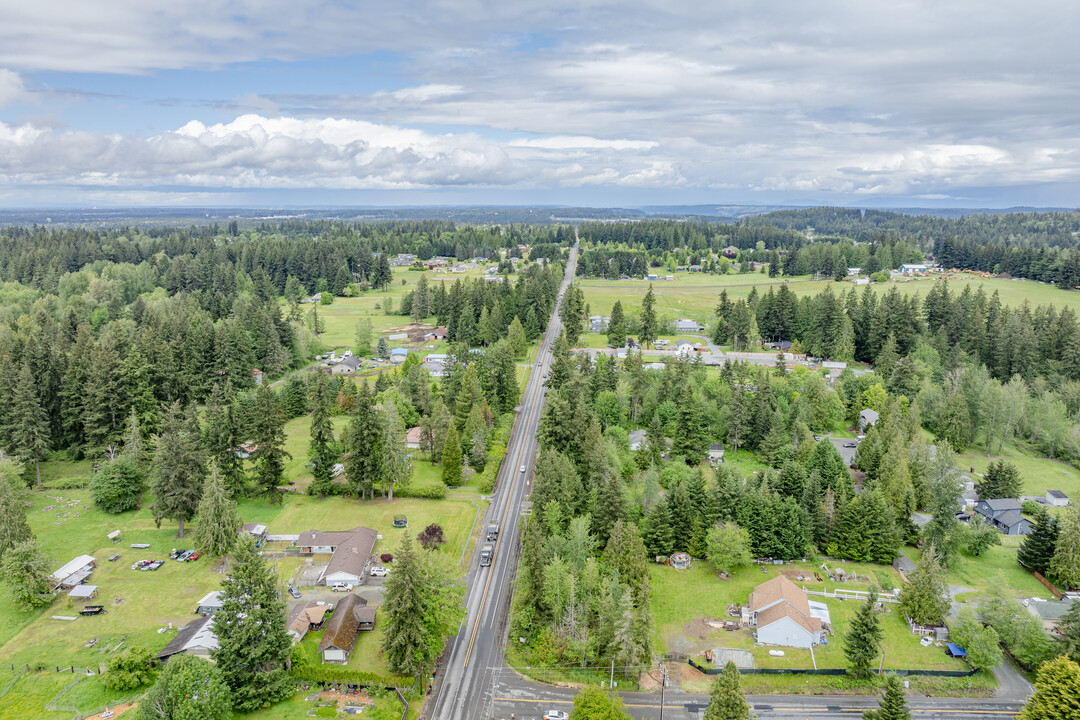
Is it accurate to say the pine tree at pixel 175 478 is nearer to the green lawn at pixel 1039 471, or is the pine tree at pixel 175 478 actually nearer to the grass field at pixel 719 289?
the green lawn at pixel 1039 471

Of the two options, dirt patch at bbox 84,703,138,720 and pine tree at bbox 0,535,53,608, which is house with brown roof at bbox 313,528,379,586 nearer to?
dirt patch at bbox 84,703,138,720

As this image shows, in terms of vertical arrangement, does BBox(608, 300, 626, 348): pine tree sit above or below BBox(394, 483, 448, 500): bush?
above

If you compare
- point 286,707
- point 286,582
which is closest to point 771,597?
point 286,707

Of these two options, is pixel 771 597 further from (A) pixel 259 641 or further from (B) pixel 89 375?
(B) pixel 89 375

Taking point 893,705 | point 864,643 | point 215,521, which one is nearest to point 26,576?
point 215,521

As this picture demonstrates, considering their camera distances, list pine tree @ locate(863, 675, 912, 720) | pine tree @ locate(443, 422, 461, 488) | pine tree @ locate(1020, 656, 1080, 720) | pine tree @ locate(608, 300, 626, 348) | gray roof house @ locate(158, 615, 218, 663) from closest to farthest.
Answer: pine tree @ locate(1020, 656, 1080, 720)
pine tree @ locate(863, 675, 912, 720)
gray roof house @ locate(158, 615, 218, 663)
pine tree @ locate(443, 422, 461, 488)
pine tree @ locate(608, 300, 626, 348)

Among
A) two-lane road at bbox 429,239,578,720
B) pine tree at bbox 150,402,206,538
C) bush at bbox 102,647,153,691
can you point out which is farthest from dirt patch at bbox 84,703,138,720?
pine tree at bbox 150,402,206,538
